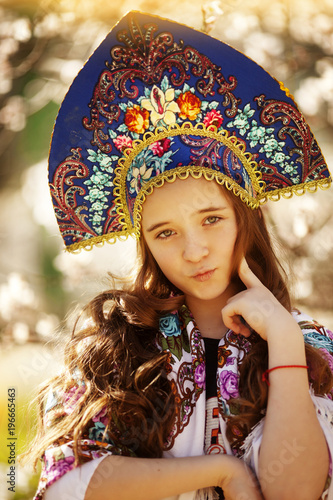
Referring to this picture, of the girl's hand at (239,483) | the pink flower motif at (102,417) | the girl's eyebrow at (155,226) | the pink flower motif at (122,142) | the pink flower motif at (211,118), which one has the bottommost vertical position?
the girl's hand at (239,483)

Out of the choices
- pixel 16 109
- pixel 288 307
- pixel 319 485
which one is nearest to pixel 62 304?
pixel 16 109

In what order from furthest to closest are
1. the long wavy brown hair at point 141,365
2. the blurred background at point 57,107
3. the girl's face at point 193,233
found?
the blurred background at point 57,107 < the girl's face at point 193,233 < the long wavy brown hair at point 141,365

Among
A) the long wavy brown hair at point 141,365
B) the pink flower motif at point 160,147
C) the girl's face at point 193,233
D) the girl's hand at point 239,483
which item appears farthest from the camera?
the pink flower motif at point 160,147

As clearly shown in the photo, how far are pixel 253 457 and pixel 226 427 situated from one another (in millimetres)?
133

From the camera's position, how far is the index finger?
1.89m

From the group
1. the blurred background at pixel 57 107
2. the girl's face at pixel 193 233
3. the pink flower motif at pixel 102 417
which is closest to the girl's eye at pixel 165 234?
the girl's face at pixel 193 233

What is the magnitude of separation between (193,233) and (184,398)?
523 mm

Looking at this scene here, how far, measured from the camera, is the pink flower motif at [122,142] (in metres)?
1.98

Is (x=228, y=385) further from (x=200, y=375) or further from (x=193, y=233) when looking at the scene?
(x=193, y=233)

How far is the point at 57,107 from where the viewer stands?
3.58 m

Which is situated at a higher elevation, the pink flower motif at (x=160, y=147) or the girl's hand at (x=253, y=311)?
the pink flower motif at (x=160, y=147)

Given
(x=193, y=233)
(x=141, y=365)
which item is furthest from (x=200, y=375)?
(x=193, y=233)

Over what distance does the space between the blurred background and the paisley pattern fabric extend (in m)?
1.64

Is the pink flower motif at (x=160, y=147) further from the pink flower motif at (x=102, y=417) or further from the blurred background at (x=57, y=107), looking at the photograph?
the blurred background at (x=57, y=107)
